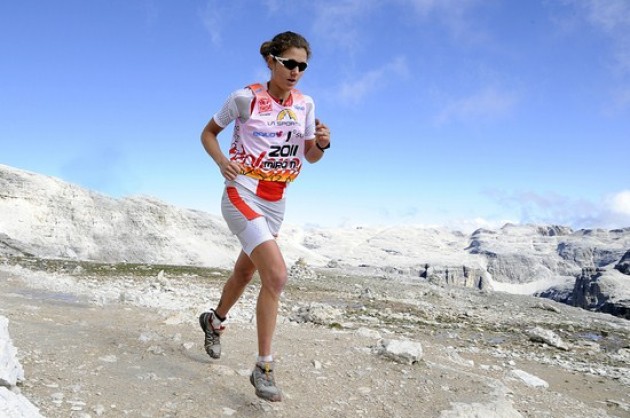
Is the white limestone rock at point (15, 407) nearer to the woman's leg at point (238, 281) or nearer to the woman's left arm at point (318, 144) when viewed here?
the woman's leg at point (238, 281)

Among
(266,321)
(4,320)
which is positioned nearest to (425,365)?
(266,321)

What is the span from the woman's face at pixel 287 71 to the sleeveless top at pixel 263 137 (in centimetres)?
17

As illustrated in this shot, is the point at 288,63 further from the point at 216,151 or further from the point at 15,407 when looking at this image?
the point at 15,407

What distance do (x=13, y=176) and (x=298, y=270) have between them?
23.1 m

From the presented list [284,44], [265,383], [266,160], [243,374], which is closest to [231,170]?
[266,160]

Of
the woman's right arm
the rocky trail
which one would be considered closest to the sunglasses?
the woman's right arm

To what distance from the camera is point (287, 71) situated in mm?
4695

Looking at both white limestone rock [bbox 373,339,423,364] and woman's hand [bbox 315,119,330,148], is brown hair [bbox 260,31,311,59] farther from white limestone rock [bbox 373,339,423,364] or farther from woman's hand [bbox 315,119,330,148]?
white limestone rock [bbox 373,339,423,364]

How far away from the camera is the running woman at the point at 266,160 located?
A: 4.63 metres

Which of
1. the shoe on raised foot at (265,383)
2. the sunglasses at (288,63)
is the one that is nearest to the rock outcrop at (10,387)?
the shoe on raised foot at (265,383)

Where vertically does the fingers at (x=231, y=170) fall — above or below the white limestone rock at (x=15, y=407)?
above

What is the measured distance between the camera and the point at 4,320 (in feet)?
15.2

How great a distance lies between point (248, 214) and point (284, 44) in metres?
1.61

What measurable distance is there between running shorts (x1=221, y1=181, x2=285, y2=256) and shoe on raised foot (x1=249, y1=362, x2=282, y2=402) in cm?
105
